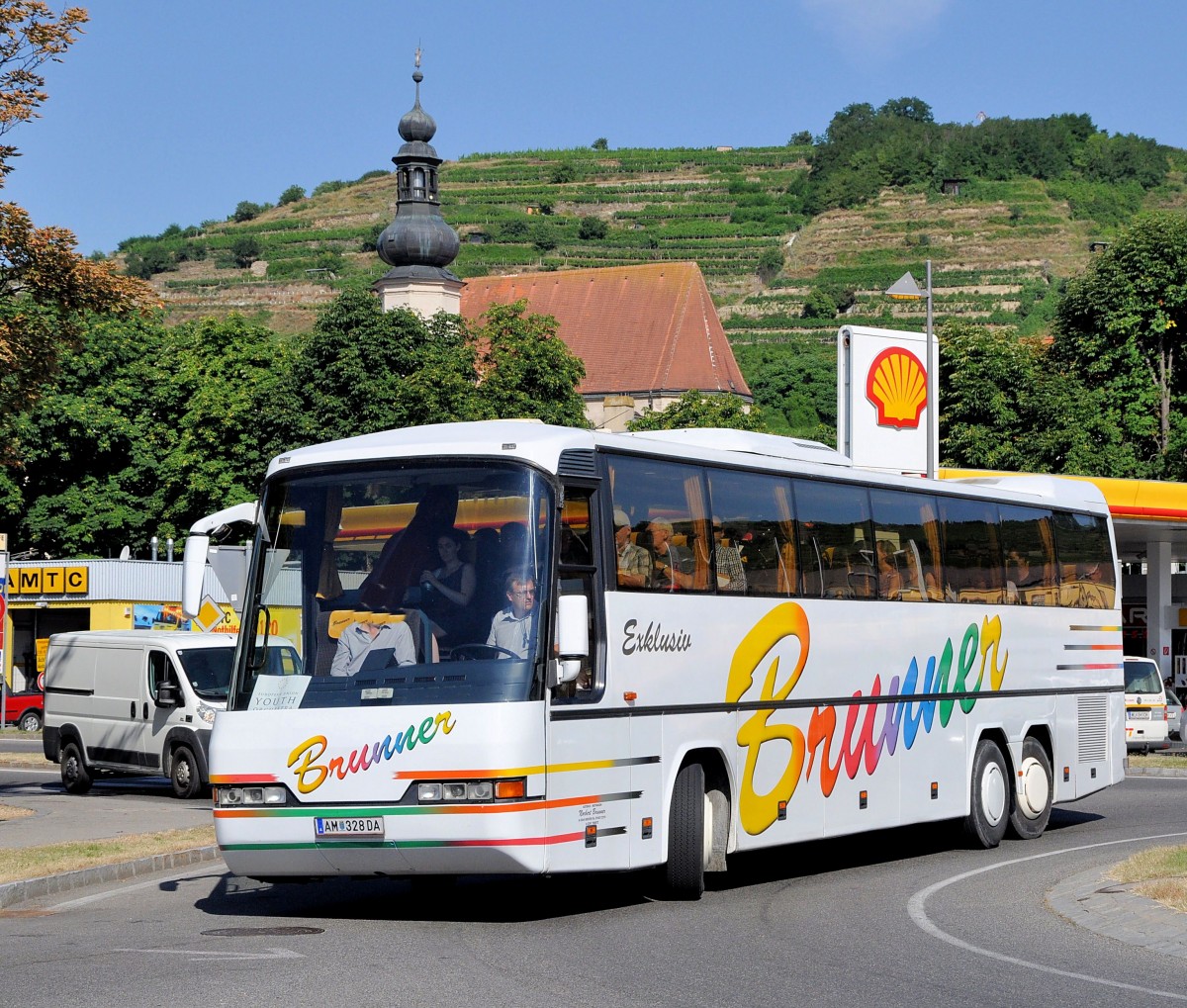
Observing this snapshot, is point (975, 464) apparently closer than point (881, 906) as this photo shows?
No

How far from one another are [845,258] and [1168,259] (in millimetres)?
126515

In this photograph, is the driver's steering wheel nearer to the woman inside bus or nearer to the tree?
Result: the woman inside bus

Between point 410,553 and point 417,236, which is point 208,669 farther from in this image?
point 417,236

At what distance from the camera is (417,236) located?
92500 millimetres

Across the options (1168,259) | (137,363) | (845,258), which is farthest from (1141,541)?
(845,258)

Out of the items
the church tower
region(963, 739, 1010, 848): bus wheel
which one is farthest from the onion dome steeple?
region(963, 739, 1010, 848): bus wheel

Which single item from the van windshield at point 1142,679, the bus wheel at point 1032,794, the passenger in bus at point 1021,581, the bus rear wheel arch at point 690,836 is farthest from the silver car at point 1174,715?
the bus rear wheel arch at point 690,836

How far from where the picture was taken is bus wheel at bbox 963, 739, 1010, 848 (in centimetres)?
1645

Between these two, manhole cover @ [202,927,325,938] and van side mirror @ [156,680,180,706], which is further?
van side mirror @ [156,680,180,706]

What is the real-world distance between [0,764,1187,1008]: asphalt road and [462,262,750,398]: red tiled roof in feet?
301

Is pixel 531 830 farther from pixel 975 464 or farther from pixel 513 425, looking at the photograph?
pixel 975 464

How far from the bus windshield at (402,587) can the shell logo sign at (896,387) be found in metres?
19.2

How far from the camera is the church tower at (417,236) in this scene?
87.8 meters

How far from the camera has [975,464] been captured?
56.5 meters
